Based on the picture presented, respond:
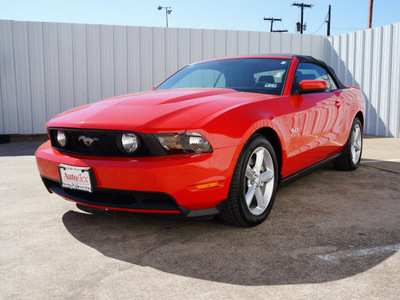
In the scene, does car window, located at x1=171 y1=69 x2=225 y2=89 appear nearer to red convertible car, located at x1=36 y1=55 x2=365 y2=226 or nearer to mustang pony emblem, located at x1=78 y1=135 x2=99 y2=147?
red convertible car, located at x1=36 y1=55 x2=365 y2=226

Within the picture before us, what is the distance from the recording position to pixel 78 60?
9117 mm

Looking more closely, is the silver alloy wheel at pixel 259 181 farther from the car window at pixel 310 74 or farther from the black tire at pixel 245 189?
the car window at pixel 310 74

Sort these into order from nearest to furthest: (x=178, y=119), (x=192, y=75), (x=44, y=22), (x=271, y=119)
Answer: (x=178, y=119) < (x=271, y=119) < (x=192, y=75) < (x=44, y=22)

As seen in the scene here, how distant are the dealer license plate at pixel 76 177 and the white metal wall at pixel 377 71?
7820 millimetres

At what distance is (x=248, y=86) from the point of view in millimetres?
3480

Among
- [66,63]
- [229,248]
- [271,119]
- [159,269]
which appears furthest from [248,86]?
[66,63]

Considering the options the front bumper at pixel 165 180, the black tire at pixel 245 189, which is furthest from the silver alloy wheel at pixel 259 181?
the front bumper at pixel 165 180

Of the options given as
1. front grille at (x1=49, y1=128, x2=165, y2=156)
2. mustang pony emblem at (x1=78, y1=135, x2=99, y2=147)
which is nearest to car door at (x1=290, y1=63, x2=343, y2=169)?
front grille at (x1=49, y1=128, x2=165, y2=156)

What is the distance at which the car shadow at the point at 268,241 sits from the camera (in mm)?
2186

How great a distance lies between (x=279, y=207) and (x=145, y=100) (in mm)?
1471

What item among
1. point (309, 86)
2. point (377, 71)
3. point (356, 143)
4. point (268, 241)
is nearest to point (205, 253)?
point (268, 241)

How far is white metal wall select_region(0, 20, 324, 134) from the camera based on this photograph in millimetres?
8844

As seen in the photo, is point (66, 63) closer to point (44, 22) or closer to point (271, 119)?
point (44, 22)

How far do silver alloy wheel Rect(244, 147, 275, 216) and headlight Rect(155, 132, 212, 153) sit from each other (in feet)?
1.64
